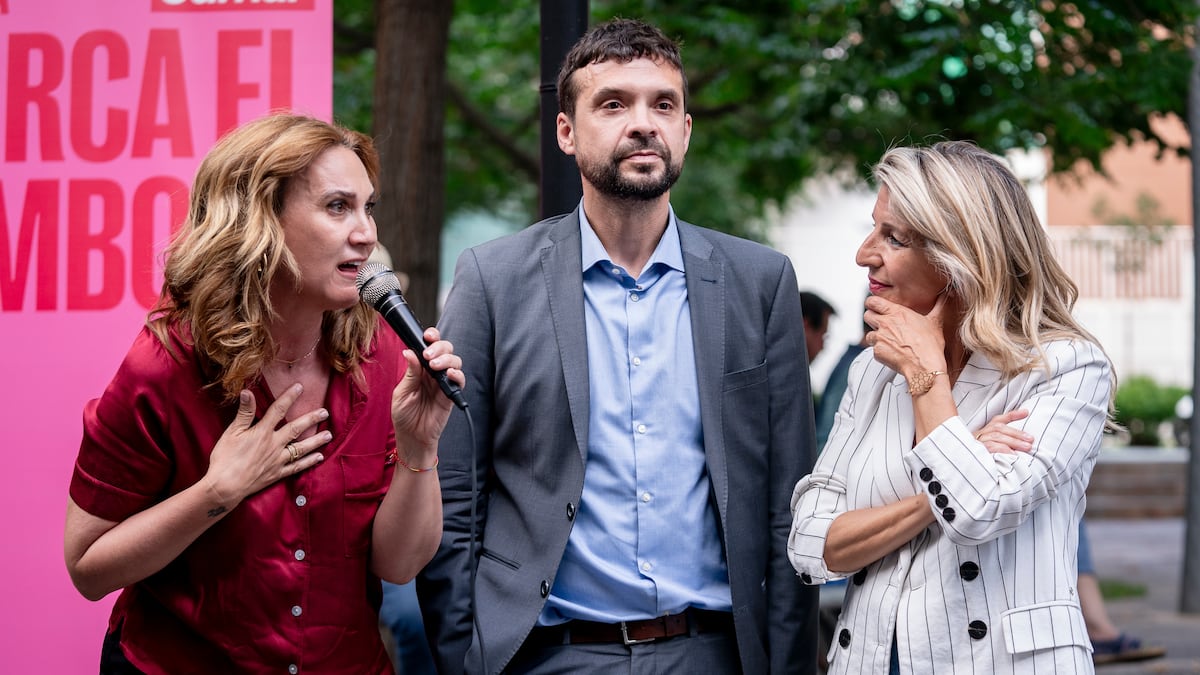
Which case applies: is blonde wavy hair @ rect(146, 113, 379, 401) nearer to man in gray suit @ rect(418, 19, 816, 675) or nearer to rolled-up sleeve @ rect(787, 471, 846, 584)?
man in gray suit @ rect(418, 19, 816, 675)

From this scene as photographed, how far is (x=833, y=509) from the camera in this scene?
124 inches

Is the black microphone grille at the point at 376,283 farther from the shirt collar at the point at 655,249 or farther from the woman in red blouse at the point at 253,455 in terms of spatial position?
the shirt collar at the point at 655,249

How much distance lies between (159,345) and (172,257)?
20cm

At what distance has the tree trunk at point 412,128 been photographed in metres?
7.27

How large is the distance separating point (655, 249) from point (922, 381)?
0.81m

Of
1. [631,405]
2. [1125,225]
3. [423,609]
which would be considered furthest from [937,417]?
[1125,225]

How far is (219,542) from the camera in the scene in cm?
295

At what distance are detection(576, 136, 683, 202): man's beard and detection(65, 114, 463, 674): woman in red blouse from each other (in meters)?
0.60

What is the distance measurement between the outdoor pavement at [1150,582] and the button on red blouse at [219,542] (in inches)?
235

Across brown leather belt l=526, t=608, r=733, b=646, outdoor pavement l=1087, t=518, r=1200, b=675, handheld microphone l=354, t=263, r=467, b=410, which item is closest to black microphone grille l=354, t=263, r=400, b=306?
handheld microphone l=354, t=263, r=467, b=410

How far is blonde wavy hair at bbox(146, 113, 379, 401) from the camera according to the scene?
2.89m

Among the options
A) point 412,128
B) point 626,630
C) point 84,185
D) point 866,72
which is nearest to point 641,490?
point 626,630

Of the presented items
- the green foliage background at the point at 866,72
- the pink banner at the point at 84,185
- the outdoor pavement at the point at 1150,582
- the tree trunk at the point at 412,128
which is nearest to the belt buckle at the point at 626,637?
the pink banner at the point at 84,185

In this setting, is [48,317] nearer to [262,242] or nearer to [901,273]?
[262,242]
